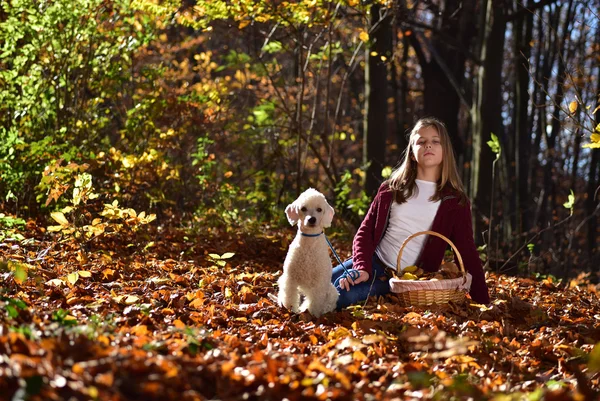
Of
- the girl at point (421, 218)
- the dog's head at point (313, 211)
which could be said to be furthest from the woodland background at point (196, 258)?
the dog's head at point (313, 211)

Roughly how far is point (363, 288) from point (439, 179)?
117 cm

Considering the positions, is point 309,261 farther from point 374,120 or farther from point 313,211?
point 374,120

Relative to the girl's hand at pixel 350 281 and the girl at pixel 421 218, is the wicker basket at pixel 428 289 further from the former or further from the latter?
the girl at pixel 421 218

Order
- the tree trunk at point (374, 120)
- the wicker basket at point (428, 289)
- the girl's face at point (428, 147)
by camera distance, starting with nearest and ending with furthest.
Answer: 1. the wicker basket at point (428, 289)
2. the girl's face at point (428, 147)
3. the tree trunk at point (374, 120)

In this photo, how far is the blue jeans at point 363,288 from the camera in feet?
15.9

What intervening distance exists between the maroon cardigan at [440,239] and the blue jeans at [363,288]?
0.46 ft

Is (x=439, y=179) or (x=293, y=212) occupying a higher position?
(x=439, y=179)

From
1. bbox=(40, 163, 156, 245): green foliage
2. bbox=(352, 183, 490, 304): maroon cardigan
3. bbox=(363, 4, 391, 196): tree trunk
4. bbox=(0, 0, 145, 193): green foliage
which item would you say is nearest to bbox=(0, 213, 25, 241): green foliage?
bbox=(40, 163, 156, 245): green foliage

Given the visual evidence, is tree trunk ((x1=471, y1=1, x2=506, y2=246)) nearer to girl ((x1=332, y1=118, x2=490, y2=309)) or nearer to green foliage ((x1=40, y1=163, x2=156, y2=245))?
girl ((x1=332, y1=118, x2=490, y2=309))

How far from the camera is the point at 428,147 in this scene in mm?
5094

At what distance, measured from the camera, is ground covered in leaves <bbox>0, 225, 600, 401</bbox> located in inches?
94.3

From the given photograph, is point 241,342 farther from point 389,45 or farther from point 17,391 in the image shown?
point 389,45

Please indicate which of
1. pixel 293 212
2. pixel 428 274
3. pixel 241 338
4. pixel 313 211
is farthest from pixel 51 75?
pixel 428 274

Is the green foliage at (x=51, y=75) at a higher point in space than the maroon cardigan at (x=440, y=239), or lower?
higher
